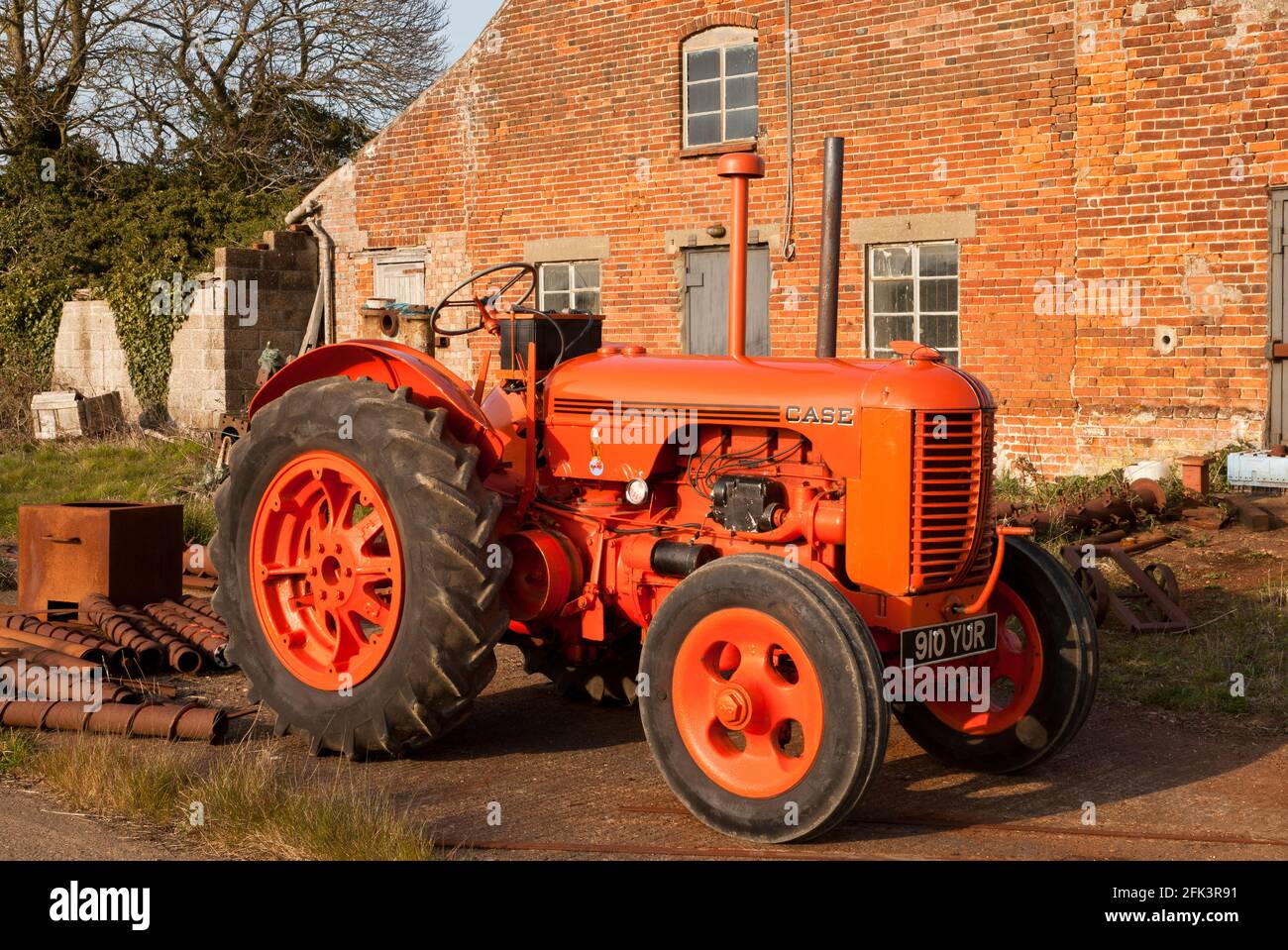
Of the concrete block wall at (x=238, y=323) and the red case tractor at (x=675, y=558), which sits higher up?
the concrete block wall at (x=238, y=323)

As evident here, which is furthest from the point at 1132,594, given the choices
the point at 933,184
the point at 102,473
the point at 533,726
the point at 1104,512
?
the point at 102,473

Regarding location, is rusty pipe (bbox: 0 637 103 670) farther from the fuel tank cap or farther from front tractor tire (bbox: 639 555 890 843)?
the fuel tank cap

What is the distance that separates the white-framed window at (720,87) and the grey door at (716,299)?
1071 millimetres

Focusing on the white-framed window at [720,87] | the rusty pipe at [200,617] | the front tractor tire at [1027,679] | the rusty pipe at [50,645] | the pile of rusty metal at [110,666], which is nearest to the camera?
the front tractor tire at [1027,679]

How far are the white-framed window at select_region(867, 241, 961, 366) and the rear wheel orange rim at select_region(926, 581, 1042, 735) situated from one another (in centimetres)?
704

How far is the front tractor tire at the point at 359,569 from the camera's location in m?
5.17

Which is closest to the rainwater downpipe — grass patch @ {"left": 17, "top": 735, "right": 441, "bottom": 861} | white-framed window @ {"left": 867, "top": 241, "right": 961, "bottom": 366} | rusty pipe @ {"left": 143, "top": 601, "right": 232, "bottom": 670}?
white-framed window @ {"left": 867, "top": 241, "right": 961, "bottom": 366}

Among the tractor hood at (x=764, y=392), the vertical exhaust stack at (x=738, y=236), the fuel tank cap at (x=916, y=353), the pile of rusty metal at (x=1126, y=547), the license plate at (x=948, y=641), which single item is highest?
the vertical exhaust stack at (x=738, y=236)

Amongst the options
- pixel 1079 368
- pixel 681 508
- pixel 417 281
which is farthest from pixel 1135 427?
pixel 417 281

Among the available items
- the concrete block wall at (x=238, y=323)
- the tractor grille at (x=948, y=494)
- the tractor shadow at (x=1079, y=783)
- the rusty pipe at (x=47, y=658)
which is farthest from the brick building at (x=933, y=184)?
the rusty pipe at (x=47, y=658)

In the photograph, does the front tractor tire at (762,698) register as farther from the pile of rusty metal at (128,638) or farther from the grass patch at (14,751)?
the pile of rusty metal at (128,638)

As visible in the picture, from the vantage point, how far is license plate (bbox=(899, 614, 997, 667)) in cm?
477

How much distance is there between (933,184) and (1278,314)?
2.94m

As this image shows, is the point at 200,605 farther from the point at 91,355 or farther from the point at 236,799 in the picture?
the point at 91,355
